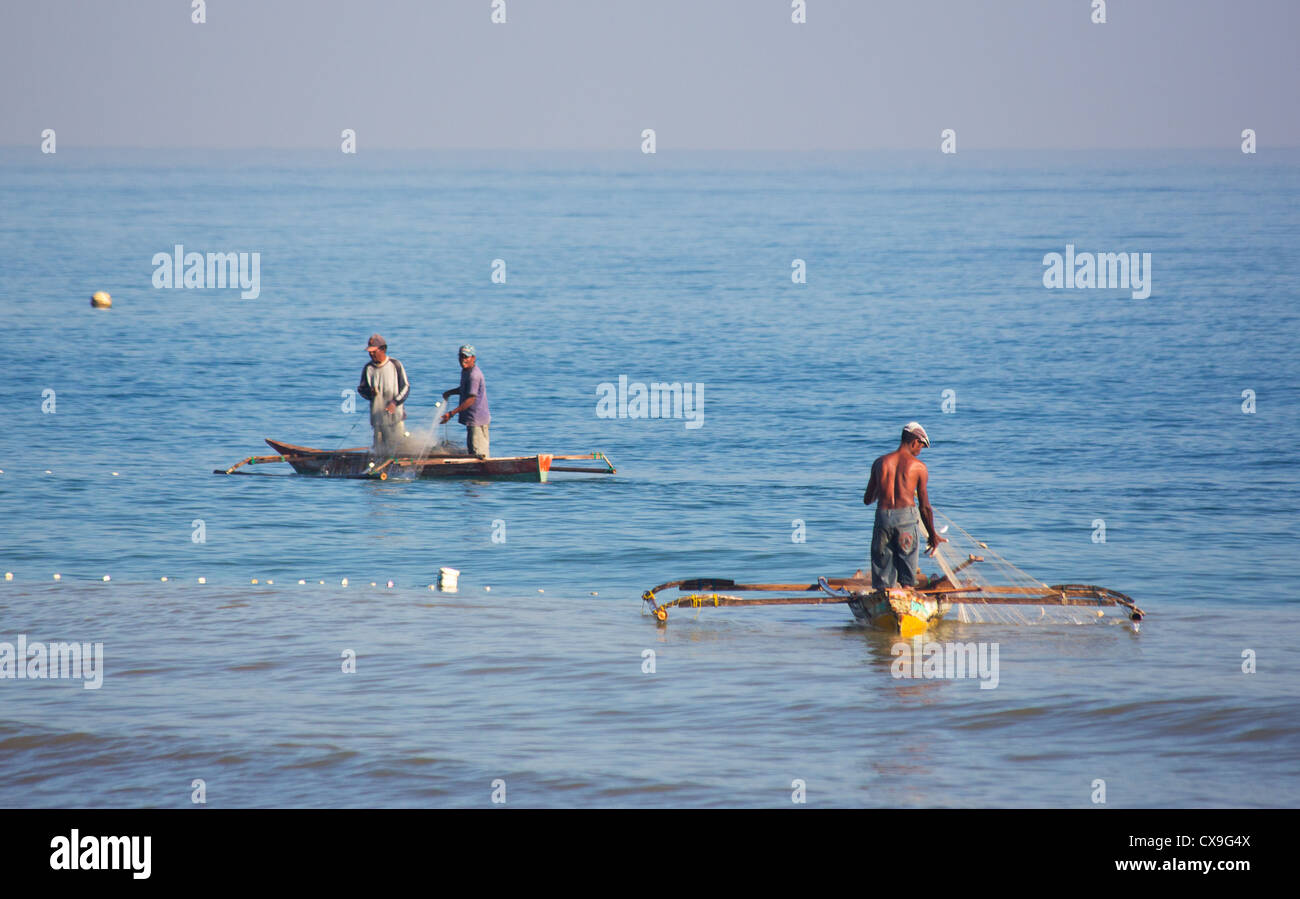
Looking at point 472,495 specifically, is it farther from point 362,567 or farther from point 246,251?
point 246,251

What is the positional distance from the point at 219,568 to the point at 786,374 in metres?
21.0

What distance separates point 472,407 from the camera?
20031mm

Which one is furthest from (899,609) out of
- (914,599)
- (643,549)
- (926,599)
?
(643,549)

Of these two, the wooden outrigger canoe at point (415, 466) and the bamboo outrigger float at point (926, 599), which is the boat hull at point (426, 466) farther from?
the bamboo outrigger float at point (926, 599)

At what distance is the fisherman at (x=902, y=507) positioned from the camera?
12641 millimetres

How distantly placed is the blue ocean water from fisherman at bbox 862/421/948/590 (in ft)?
2.75

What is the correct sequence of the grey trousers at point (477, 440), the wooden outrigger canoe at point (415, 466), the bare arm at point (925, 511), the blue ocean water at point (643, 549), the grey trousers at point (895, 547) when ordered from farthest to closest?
the wooden outrigger canoe at point (415, 466) < the grey trousers at point (477, 440) < the grey trousers at point (895, 547) < the bare arm at point (925, 511) < the blue ocean water at point (643, 549)

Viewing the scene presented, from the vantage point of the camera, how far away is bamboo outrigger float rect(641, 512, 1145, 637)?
12.9m

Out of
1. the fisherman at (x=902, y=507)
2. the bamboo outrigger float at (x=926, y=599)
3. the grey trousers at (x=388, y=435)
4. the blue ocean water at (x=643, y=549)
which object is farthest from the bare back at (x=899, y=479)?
the grey trousers at (x=388, y=435)

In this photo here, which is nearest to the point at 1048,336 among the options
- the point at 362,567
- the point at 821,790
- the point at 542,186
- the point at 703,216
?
the point at 362,567

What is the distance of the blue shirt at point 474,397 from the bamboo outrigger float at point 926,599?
651 cm

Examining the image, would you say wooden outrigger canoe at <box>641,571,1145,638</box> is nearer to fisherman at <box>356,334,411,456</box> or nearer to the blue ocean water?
the blue ocean water

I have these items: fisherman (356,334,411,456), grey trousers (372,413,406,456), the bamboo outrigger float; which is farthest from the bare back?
grey trousers (372,413,406,456)

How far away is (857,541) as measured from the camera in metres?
17.8
